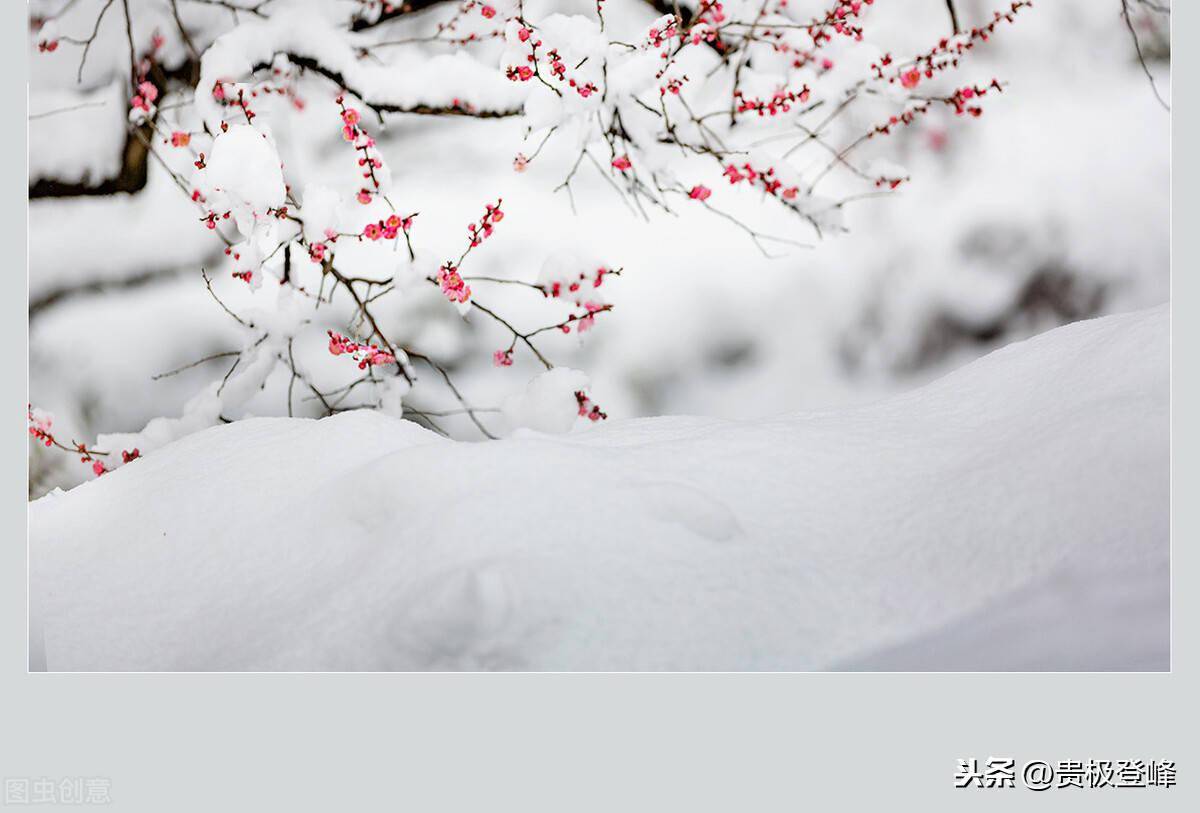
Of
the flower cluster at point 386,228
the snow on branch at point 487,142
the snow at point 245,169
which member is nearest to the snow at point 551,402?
the snow on branch at point 487,142

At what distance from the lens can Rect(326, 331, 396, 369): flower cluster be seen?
1.28 m

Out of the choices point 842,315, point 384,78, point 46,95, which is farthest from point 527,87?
point 46,95

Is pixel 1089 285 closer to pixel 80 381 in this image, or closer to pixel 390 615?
pixel 390 615

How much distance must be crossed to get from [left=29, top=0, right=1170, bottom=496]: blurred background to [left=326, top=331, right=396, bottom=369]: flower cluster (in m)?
0.08

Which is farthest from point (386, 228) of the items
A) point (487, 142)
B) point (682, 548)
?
point (682, 548)

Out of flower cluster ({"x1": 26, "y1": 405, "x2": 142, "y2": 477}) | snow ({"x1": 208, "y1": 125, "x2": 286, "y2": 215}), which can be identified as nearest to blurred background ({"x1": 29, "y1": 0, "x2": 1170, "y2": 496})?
flower cluster ({"x1": 26, "y1": 405, "x2": 142, "y2": 477})

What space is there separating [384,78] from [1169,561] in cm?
121

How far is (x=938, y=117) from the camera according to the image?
1.39 m

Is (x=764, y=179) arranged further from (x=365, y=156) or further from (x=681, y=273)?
(x=365, y=156)

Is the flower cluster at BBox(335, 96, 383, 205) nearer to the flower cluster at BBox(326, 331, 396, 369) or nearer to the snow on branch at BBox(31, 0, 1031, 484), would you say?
the snow on branch at BBox(31, 0, 1031, 484)

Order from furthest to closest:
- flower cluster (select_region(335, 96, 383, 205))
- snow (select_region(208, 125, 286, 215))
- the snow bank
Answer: flower cluster (select_region(335, 96, 383, 205)) < snow (select_region(208, 125, 286, 215)) < the snow bank

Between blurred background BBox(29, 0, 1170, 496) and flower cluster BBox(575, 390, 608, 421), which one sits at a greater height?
blurred background BBox(29, 0, 1170, 496)

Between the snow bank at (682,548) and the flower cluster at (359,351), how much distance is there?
27 cm

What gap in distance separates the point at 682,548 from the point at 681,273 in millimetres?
637
